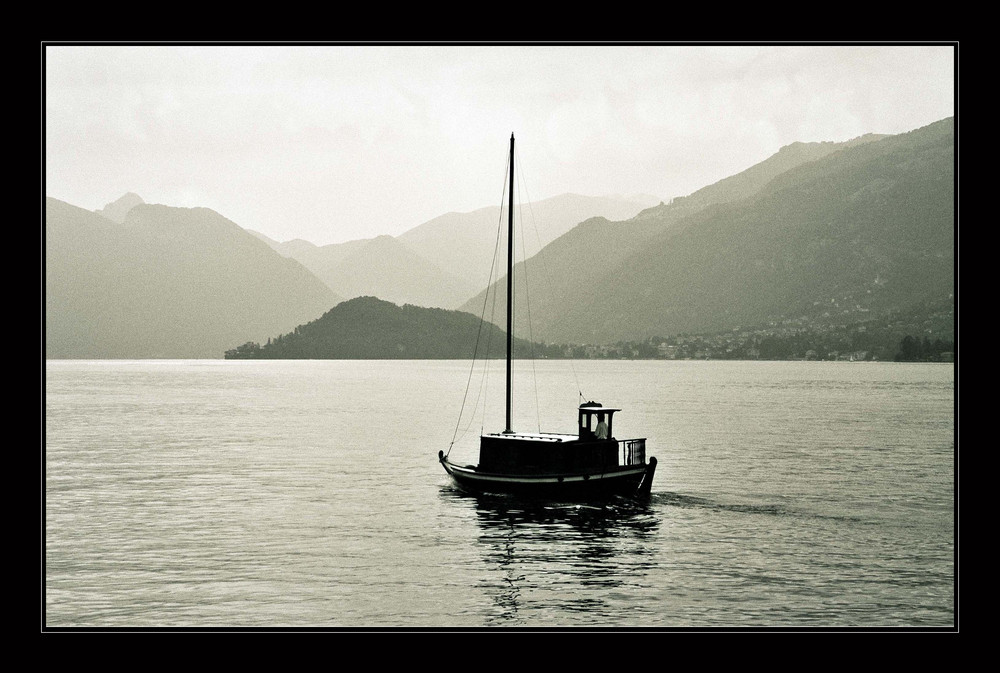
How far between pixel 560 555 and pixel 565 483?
27.7 ft

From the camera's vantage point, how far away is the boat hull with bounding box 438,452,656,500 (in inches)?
1495

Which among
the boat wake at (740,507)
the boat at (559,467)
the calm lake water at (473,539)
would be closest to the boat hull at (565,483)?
the boat at (559,467)

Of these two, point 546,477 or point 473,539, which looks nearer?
point 473,539

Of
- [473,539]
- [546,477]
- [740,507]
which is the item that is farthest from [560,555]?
[740,507]

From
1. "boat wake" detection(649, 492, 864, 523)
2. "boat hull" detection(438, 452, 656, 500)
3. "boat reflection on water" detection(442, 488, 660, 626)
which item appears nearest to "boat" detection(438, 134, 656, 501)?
"boat hull" detection(438, 452, 656, 500)

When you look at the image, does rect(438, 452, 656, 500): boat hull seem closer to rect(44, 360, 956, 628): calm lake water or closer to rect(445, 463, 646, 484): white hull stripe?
rect(445, 463, 646, 484): white hull stripe

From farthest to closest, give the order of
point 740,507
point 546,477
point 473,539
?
point 740,507, point 546,477, point 473,539

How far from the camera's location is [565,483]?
37.8 metres

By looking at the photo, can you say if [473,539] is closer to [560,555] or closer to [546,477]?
[560,555]

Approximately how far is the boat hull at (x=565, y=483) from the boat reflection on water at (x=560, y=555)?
28.4 inches

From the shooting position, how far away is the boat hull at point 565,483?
38.0 metres

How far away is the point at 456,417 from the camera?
4240 inches

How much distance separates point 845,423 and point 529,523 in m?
70.3
